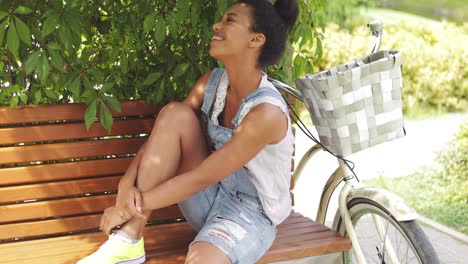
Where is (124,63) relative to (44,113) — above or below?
above

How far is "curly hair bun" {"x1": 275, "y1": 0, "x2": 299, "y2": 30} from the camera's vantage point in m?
2.81

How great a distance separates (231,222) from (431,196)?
285 cm

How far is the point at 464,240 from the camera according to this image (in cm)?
434

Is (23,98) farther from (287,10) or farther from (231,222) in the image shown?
(287,10)

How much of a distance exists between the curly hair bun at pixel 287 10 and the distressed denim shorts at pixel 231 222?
2.12 ft

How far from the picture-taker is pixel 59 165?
10.3 feet

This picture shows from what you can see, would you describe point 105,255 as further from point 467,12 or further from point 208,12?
point 467,12

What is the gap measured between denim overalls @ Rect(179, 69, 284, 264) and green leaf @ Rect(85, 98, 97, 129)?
411 mm

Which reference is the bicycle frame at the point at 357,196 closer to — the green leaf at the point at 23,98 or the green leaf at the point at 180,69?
the green leaf at the point at 180,69

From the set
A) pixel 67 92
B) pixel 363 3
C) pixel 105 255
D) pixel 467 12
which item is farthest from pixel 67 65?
pixel 467 12

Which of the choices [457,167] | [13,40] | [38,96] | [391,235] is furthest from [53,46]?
[457,167]

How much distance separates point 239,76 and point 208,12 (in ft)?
1.40

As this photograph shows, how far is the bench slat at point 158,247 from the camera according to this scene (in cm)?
283

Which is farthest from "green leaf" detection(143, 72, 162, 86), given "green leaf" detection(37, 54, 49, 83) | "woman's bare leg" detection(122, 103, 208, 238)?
"green leaf" detection(37, 54, 49, 83)
